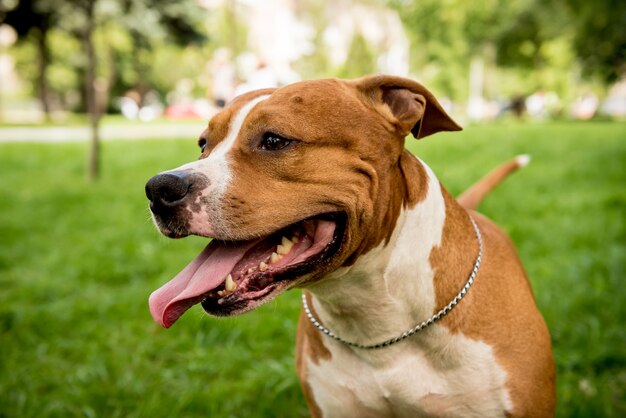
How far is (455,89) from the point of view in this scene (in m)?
31.2

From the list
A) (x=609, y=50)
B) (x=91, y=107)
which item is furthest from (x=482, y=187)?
(x=91, y=107)

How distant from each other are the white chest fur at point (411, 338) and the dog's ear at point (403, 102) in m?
0.26

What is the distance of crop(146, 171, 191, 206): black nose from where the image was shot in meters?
2.17

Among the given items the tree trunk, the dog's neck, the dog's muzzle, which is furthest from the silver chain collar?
the tree trunk

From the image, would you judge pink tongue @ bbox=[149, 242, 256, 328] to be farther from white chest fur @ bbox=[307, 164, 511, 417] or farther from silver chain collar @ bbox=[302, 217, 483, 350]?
silver chain collar @ bbox=[302, 217, 483, 350]

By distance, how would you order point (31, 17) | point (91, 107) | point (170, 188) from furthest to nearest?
point (31, 17)
point (91, 107)
point (170, 188)

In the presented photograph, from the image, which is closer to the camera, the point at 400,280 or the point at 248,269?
the point at 248,269

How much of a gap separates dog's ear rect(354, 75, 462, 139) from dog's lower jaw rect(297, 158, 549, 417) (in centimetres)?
26

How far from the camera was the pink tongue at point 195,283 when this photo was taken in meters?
2.24

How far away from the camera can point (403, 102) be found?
2.55m

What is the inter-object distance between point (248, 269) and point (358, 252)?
0.39 m

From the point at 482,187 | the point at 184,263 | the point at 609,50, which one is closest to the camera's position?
the point at 482,187

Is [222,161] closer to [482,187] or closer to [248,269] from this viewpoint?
[248,269]

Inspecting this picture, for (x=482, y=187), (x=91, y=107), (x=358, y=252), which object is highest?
(x=358, y=252)
